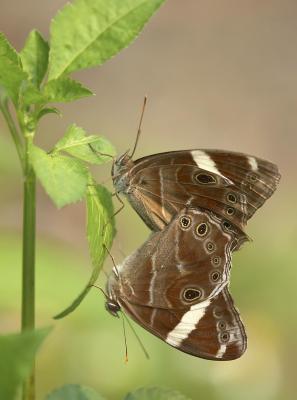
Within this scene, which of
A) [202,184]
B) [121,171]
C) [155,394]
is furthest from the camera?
[121,171]

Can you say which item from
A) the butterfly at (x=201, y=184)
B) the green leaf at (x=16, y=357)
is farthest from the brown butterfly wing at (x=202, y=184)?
the green leaf at (x=16, y=357)

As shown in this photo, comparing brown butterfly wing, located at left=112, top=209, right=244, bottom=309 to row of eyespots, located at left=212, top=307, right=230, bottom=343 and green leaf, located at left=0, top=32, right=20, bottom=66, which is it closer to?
row of eyespots, located at left=212, top=307, right=230, bottom=343

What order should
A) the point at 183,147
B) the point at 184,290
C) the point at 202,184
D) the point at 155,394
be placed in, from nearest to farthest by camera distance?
the point at 155,394, the point at 184,290, the point at 202,184, the point at 183,147

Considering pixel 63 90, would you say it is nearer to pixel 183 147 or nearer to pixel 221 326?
pixel 221 326

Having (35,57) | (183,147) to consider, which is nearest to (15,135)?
(35,57)

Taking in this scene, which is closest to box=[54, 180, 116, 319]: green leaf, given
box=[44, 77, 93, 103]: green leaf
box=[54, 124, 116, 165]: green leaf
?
box=[54, 124, 116, 165]: green leaf

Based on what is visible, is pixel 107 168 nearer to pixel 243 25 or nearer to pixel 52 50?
pixel 52 50

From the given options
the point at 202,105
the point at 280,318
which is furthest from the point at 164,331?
the point at 202,105
